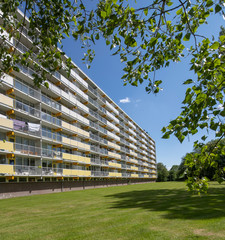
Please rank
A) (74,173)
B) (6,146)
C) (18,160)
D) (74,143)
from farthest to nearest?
(74,143) → (74,173) → (18,160) → (6,146)

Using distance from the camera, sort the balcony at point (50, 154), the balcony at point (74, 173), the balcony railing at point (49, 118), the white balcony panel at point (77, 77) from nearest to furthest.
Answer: the balcony at point (50, 154)
the balcony railing at point (49, 118)
the balcony at point (74, 173)
the white balcony panel at point (77, 77)

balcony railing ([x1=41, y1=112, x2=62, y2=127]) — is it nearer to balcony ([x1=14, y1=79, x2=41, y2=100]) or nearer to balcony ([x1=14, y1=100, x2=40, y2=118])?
balcony ([x1=14, y1=100, x2=40, y2=118])

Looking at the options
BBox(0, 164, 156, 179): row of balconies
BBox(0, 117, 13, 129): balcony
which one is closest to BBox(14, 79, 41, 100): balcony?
BBox(0, 117, 13, 129): balcony

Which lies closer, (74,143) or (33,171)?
(33,171)

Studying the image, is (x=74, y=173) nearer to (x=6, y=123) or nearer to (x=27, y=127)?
(x=27, y=127)

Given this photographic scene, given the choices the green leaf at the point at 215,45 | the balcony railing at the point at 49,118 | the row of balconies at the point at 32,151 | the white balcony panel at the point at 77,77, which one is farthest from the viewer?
the white balcony panel at the point at 77,77

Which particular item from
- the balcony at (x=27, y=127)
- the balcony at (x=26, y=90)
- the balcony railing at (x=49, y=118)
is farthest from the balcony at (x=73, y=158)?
the balcony at (x=26, y=90)

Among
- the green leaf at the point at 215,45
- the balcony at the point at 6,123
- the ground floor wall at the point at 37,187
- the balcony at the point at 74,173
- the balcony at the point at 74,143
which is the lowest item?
the ground floor wall at the point at 37,187

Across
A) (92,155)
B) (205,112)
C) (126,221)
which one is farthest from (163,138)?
(92,155)

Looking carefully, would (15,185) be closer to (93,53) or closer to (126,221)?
(126,221)

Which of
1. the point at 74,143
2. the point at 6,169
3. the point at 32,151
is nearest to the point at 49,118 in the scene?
the point at 32,151

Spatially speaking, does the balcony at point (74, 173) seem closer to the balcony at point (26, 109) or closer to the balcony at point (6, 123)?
the balcony at point (26, 109)

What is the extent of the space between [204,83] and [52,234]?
6655 mm

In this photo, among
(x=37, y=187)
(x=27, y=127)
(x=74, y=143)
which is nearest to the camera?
(x=27, y=127)
